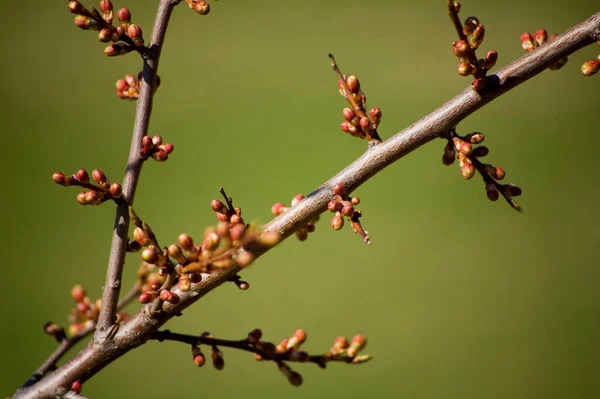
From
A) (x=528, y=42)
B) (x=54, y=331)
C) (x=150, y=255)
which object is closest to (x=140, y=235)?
(x=150, y=255)

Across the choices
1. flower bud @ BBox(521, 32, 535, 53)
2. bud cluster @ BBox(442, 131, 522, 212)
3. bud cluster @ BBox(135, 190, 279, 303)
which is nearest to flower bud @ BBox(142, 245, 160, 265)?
bud cluster @ BBox(135, 190, 279, 303)

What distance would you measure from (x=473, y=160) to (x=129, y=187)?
0.58 metres

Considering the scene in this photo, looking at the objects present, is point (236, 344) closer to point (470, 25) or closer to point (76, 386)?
point (76, 386)

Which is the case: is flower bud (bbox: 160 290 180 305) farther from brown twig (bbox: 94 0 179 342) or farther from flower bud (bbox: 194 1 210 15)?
flower bud (bbox: 194 1 210 15)

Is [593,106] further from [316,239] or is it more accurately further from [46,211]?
[46,211]

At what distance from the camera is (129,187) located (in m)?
0.78

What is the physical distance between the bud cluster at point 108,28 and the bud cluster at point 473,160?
21.6 inches

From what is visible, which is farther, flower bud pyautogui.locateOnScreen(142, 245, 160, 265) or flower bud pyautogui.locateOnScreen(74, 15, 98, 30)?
flower bud pyautogui.locateOnScreen(74, 15, 98, 30)

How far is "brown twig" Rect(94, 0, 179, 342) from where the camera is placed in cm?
76

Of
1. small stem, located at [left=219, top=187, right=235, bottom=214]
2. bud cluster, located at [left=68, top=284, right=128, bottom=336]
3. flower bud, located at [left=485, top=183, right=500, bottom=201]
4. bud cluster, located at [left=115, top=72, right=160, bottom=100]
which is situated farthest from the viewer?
bud cluster, located at [left=68, top=284, right=128, bottom=336]

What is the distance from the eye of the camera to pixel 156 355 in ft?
12.0

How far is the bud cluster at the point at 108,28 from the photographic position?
30.2 inches

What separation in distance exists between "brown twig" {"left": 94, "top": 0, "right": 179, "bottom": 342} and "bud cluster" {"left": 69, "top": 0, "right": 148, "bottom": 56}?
3 cm

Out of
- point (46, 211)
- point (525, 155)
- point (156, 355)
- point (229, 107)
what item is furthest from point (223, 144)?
point (525, 155)
